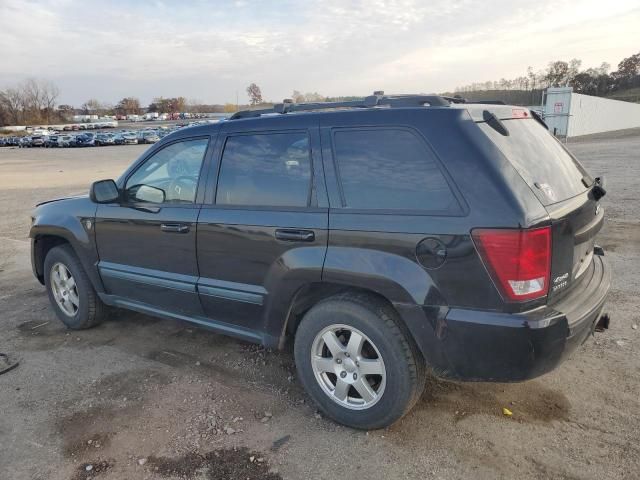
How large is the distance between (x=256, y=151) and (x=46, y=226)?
2.49 m

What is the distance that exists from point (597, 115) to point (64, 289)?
4408 cm

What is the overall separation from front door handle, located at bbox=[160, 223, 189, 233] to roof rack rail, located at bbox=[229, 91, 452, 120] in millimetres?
853

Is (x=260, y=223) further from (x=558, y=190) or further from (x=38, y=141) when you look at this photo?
(x=38, y=141)

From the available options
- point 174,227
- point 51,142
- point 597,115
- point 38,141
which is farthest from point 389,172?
point 38,141

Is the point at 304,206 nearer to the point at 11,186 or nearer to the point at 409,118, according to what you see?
the point at 409,118

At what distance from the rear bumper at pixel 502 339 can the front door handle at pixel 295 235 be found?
0.70m

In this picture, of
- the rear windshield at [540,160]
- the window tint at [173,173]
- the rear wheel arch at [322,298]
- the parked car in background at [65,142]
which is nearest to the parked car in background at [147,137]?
the parked car in background at [65,142]

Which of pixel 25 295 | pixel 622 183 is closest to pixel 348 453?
Result: pixel 25 295

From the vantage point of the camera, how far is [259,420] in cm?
313

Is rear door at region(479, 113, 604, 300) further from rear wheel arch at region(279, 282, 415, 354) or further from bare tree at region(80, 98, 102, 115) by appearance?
bare tree at region(80, 98, 102, 115)

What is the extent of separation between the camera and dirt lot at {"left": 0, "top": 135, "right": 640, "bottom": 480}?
269cm

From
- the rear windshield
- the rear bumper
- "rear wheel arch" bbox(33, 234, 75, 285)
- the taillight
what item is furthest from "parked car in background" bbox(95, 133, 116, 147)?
the taillight

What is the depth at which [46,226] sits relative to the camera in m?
4.56

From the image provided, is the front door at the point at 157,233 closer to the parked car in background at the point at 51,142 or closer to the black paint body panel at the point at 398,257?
the black paint body panel at the point at 398,257
